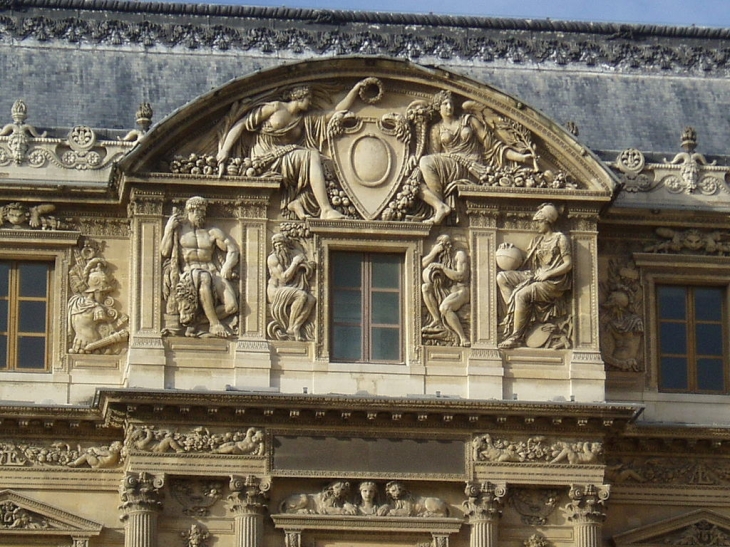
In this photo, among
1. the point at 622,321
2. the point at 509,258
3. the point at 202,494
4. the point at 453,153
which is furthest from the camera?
the point at 622,321

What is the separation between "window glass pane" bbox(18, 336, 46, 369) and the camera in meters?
41.3

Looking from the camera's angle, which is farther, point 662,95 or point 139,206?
point 662,95

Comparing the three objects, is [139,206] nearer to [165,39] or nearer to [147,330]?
[147,330]

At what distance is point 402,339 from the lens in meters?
41.2

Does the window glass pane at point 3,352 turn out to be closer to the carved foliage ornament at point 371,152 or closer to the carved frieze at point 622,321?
the carved foliage ornament at point 371,152

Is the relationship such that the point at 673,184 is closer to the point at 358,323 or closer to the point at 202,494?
the point at 358,323

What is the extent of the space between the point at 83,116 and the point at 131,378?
5.47m

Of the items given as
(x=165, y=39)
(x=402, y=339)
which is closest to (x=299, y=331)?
(x=402, y=339)

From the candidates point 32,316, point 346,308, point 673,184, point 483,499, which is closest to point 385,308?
point 346,308

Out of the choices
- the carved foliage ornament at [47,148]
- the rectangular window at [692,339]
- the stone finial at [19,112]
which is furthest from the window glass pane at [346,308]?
the stone finial at [19,112]

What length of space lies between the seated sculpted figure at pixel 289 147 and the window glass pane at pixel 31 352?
3896 mm

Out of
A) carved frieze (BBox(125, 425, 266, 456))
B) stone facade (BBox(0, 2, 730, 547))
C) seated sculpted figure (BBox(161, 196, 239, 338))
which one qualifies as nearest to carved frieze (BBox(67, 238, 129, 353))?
stone facade (BBox(0, 2, 730, 547))

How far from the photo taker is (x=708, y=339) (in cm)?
4281

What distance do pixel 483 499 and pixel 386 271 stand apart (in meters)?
3.88
